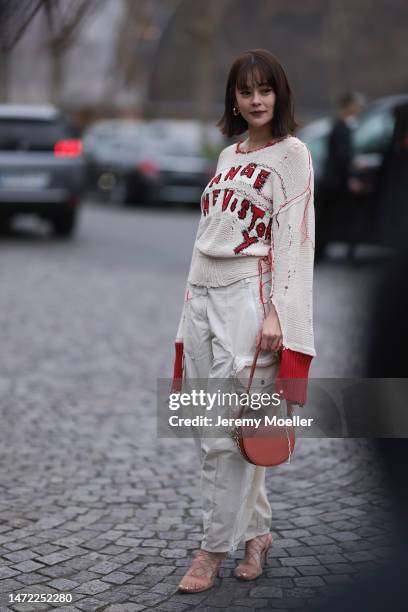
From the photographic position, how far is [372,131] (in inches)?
453

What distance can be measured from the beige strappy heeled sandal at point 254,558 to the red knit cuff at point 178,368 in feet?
1.97

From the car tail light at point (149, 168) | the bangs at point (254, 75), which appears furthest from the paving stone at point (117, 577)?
the car tail light at point (149, 168)

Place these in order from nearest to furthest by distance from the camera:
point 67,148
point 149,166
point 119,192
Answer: point 67,148
point 149,166
point 119,192

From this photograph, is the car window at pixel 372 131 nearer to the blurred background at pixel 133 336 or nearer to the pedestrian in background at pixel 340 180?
the blurred background at pixel 133 336

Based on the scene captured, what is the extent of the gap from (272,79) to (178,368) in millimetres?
1011

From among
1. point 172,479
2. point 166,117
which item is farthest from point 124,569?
point 166,117

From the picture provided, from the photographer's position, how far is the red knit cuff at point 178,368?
355 cm

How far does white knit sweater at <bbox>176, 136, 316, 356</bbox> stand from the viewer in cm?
323

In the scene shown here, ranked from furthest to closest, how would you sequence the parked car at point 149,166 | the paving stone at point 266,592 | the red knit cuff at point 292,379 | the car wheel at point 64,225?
the parked car at point 149,166, the car wheel at point 64,225, the paving stone at point 266,592, the red knit cuff at point 292,379

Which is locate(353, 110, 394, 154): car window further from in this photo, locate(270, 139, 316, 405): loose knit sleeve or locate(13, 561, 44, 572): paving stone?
locate(13, 561, 44, 572): paving stone

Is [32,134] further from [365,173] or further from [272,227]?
[272,227]

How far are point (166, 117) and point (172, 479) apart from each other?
1727 inches

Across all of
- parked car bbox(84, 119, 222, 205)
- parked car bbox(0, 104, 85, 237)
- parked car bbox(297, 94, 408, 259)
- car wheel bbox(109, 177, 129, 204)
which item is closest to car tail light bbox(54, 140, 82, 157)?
parked car bbox(0, 104, 85, 237)

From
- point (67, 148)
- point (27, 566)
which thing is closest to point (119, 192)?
point (67, 148)
